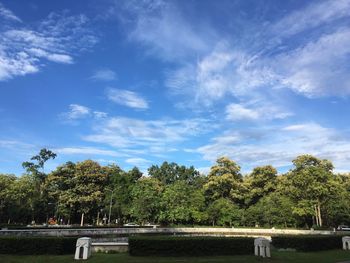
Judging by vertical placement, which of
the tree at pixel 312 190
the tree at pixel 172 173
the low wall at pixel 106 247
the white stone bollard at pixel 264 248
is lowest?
the low wall at pixel 106 247

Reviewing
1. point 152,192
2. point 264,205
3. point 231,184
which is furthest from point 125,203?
point 264,205

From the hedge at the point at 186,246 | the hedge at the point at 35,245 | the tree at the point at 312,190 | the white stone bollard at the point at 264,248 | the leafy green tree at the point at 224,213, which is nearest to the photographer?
the white stone bollard at the point at 264,248

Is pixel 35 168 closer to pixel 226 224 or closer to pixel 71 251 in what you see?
pixel 226 224

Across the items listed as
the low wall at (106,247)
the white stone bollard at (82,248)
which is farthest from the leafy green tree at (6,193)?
the white stone bollard at (82,248)

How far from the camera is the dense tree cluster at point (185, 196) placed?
60.3 m

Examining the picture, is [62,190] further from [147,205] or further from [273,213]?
[273,213]

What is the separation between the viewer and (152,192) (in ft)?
228

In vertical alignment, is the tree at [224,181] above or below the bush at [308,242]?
above

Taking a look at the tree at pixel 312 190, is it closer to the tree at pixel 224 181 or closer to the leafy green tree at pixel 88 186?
the tree at pixel 224 181

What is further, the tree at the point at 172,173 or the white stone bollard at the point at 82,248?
the tree at the point at 172,173

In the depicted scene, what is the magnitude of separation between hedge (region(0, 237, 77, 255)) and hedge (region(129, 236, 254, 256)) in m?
3.96

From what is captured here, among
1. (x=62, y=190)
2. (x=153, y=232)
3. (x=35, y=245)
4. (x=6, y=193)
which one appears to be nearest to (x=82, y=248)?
(x=35, y=245)

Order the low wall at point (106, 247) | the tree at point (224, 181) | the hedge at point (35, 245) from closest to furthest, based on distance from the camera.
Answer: the hedge at point (35, 245) → the low wall at point (106, 247) → the tree at point (224, 181)

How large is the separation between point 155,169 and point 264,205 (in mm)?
53771
